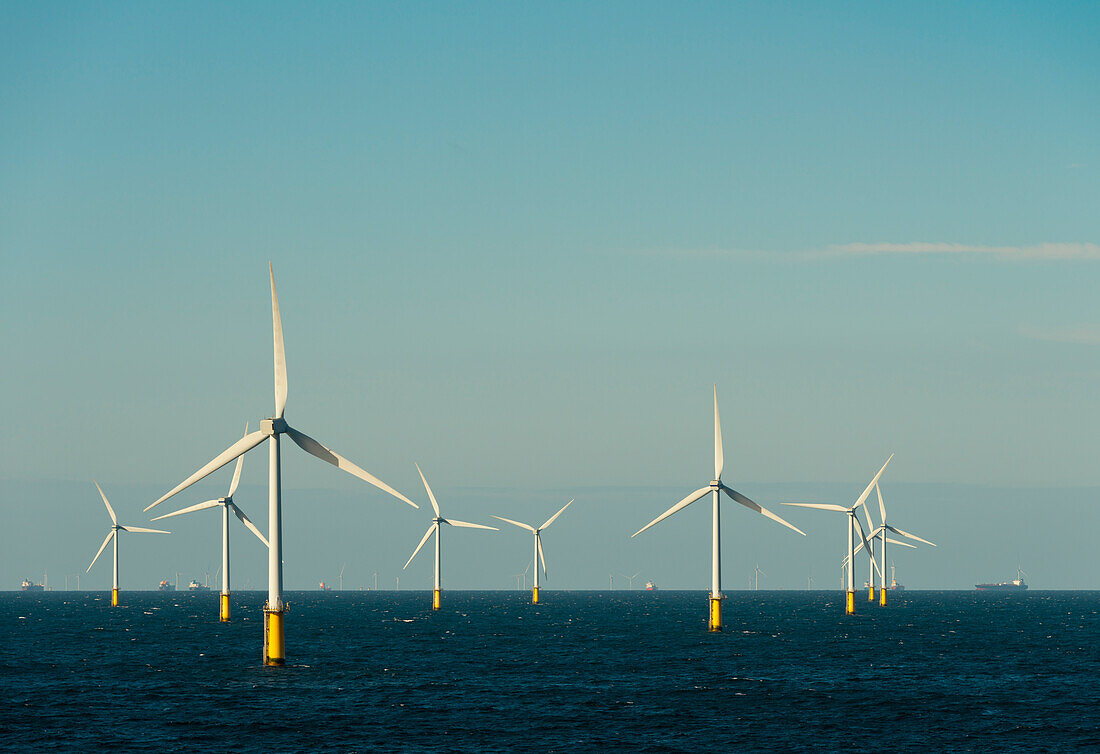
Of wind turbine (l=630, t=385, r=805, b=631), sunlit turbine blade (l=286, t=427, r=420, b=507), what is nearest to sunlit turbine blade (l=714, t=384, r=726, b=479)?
wind turbine (l=630, t=385, r=805, b=631)

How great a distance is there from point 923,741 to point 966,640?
102047mm

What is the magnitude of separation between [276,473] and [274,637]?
44.5ft

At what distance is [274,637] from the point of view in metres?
101

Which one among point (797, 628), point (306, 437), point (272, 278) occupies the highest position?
point (272, 278)

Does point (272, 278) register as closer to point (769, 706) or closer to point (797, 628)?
point (769, 706)

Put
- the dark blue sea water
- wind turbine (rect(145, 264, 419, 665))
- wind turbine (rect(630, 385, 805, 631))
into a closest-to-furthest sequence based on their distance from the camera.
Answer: the dark blue sea water → wind turbine (rect(145, 264, 419, 665)) → wind turbine (rect(630, 385, 805, 631))

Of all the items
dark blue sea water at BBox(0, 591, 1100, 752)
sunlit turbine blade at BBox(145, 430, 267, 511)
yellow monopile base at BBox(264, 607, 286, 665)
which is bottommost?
dark blue sea water at BBox(0, 591, 1100, 752)

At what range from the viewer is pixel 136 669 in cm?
11538

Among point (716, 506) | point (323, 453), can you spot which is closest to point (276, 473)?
point (323, 453)

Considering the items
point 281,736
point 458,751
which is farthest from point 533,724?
point 281,736

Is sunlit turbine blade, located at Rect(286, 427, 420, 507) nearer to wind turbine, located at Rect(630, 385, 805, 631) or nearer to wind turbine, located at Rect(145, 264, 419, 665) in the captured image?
wind turbine, located at Rect(145, 264, 419, 665)

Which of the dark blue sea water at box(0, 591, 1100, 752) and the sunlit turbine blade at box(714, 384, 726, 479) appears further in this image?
the sunlit turbine blade at box(714, 384, 726, 479)

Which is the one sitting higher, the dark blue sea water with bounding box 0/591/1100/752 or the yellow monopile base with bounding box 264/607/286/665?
the yellow monopile base with bounding box 264/607/286/665

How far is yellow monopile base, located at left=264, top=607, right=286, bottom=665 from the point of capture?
10056 centimetres
